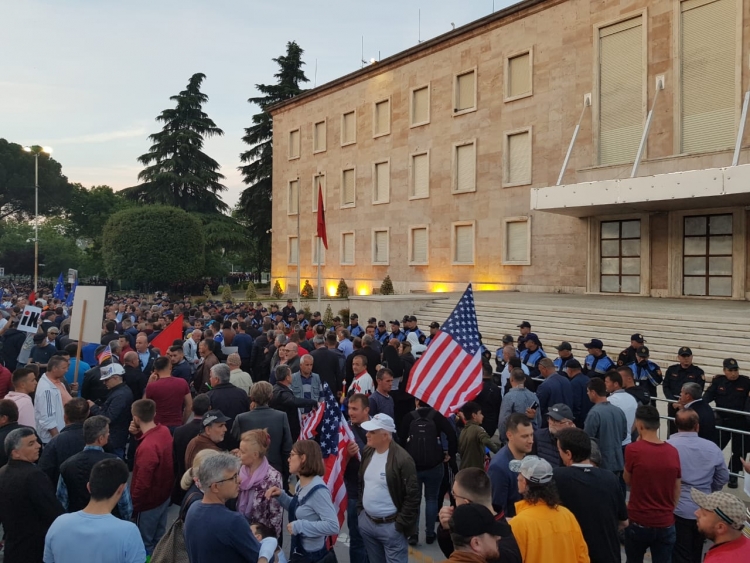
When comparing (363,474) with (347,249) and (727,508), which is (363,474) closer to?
(727,508)

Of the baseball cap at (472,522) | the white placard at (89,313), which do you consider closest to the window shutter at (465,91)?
the white placard at (89,313)

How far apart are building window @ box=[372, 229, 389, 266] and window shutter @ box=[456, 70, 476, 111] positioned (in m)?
8.56

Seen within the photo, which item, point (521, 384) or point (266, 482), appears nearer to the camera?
point (266, 482)

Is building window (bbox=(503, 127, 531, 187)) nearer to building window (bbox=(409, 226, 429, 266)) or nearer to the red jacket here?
building window (bbox=(409, 226, 429, 266))

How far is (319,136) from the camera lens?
41.6 m

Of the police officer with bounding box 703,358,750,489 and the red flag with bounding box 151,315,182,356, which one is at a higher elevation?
the red flag with bounding box 151,315,182,356

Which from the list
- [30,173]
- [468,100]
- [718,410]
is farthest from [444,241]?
[30,173]

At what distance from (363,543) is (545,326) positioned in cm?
1501

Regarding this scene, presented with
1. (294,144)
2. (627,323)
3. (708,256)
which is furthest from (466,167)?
(294,144)

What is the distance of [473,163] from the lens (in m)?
31.0

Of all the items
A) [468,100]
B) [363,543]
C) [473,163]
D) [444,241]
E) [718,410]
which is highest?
[468,100]

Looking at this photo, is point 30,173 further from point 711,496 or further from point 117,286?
point 711,496

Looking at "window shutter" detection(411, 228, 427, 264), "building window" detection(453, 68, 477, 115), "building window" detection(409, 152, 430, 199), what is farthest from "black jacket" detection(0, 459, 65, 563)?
"building window" detection(409, 152, 430, 199)

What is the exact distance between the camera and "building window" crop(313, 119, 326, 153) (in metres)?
41.1
